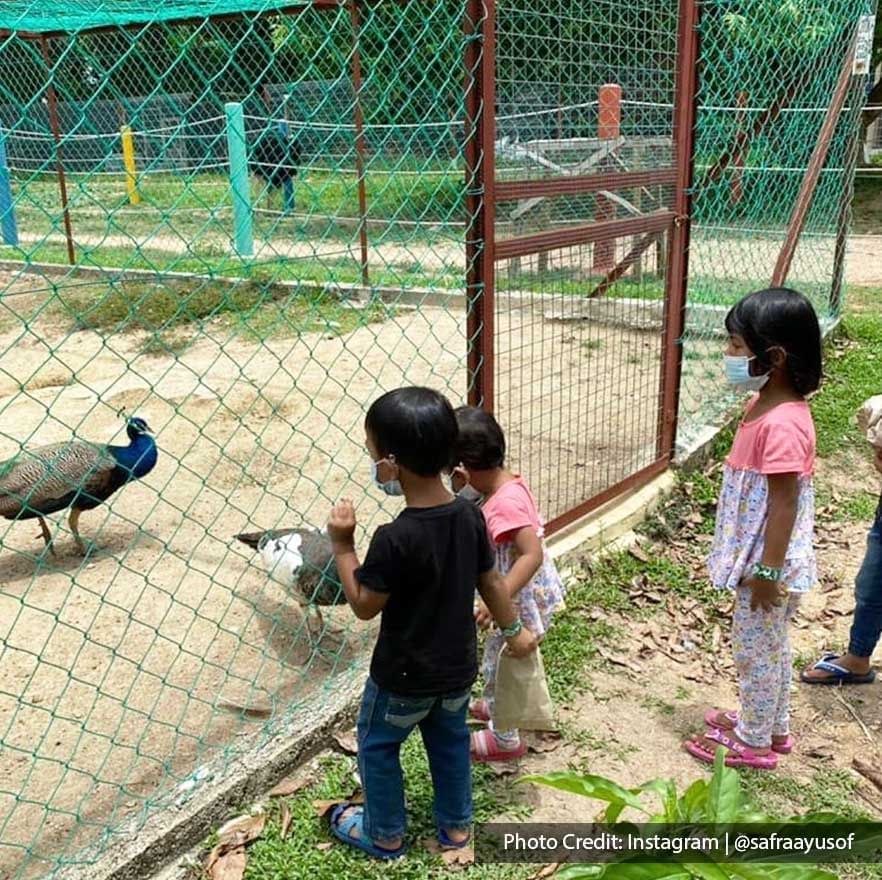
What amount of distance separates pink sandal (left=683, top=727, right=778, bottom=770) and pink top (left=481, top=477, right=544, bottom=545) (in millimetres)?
897

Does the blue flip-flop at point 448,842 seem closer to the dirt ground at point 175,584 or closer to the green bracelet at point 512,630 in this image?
the green bracelet at point 512,630

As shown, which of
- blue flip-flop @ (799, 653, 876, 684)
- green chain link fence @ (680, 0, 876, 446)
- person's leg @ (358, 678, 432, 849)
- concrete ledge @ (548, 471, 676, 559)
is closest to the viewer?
person's leg @ (358, 678, 432, 849)

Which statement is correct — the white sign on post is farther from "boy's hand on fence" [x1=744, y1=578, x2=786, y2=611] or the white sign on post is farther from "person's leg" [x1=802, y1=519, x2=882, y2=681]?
"boy's hand on fence" [x1=744, y1=578, x2=786, y2=611]

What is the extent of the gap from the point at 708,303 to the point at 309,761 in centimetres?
490

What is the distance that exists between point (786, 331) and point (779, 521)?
0.49 metres

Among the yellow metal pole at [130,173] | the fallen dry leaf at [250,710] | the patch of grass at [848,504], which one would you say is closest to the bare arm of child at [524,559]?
the fallen dry leaf at [250,710]

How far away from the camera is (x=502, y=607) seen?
221 centimetres

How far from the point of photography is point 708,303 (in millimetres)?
6562

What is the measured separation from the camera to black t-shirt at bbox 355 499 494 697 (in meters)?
1.96

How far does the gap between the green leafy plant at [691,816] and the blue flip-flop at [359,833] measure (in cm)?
89

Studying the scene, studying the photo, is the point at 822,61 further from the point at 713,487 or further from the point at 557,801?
the point at 557,801

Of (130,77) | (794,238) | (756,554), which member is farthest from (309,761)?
(130,77)

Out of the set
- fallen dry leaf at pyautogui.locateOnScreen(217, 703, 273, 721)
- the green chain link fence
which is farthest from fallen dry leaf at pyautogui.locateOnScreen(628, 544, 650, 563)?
fallen dry leaf at pyautogui.locateOnScreen(217, 703, 273, 721)

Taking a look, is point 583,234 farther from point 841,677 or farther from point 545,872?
point 545,872
